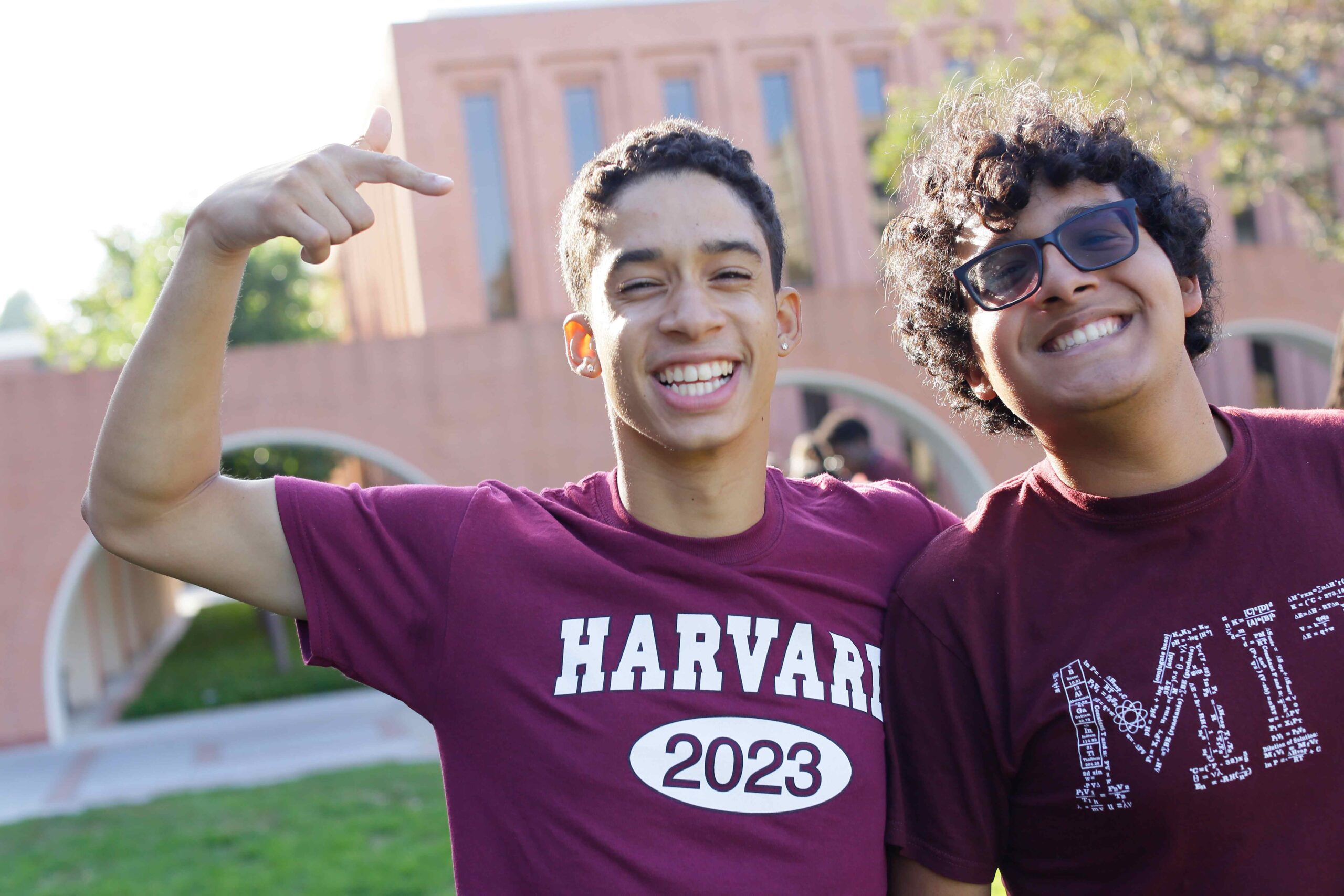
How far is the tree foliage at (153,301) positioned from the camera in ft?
85.9

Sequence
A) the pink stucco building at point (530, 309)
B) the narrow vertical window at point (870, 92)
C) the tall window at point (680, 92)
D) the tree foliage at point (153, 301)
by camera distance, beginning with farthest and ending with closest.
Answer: the tree foliage at point (153, 301) → the narrow vertical window at point (870, 92) → the tall window at point (680, 92) → the pink stucco building at point (530, 309)

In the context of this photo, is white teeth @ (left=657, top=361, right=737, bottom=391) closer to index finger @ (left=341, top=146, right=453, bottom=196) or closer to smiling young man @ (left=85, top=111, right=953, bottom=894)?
smiling young man @ (left=85, top=111, right=953, bottom=894)

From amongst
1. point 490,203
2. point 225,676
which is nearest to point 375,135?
point 225,676

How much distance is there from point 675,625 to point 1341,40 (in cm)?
1161

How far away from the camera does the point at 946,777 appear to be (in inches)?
78.6

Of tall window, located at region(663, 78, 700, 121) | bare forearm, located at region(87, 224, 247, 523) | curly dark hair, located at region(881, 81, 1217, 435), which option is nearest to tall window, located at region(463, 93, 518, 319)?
tall window, located at region(663, 78, 700, 121)

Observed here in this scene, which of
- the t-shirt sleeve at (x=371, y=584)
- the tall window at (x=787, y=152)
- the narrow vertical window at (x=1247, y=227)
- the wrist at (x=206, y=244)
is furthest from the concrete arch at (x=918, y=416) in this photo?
the wrist at (x=206, y=244)

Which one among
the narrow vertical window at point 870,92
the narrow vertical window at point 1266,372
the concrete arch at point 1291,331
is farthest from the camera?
the narrow vertical window at point 1266,372

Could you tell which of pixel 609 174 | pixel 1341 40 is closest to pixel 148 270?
pixel 1341 40

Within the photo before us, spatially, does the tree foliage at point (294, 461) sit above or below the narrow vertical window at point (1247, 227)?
below

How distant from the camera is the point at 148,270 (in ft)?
96.9

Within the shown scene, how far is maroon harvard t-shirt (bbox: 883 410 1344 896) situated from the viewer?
70.5 inches

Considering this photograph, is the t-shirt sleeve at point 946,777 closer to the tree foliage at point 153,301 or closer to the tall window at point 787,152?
the tall window at point 787,152

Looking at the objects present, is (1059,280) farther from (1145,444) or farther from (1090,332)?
(1145,444)
